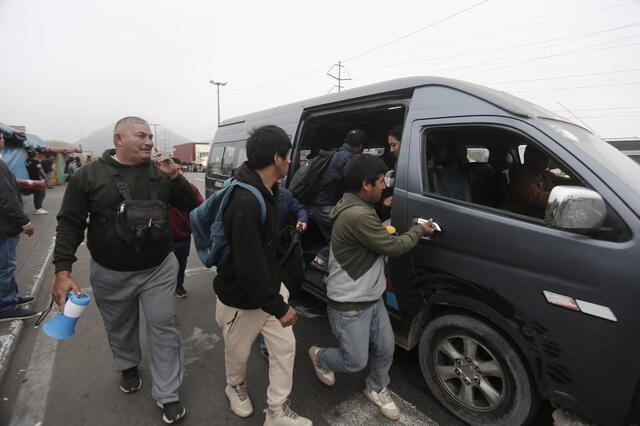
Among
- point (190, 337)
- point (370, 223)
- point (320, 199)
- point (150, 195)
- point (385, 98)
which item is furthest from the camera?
point (320, 199)

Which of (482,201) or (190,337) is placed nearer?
(482,201)

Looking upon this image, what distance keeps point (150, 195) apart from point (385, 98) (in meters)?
2.04

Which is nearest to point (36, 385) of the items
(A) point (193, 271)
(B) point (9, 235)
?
(B) point (9, 235)

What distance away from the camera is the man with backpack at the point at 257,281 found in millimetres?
1593

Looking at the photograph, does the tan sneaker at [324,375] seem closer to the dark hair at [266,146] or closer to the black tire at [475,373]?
the black tire at [475,373]

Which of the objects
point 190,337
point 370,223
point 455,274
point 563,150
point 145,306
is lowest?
point 190,337

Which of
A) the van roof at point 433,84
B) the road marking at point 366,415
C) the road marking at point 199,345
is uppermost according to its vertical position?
the van roof at point 433,84

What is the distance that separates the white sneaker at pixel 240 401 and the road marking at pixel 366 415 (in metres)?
0.52

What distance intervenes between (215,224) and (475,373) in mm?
1845

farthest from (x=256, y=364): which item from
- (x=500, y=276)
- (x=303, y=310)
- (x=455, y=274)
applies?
(x=500, y=276)

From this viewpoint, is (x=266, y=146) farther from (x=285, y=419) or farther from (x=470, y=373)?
(x=470, y=373)

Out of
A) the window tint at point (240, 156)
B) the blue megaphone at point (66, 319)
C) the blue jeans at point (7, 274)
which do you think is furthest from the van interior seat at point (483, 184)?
the blue jeans at point (7, 274)

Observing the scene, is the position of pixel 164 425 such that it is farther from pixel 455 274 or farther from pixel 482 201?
pixel 482 201

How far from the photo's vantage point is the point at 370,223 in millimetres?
1820
